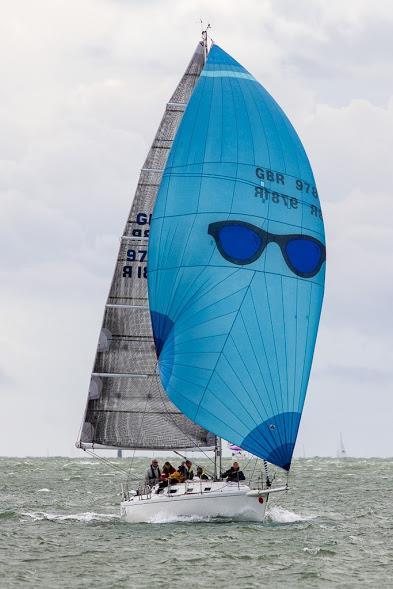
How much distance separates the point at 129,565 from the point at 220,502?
5823 mm

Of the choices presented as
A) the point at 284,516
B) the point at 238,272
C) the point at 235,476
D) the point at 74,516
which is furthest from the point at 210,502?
the point at 74,516

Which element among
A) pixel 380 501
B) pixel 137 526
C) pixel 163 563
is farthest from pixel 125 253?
pixel 380 501

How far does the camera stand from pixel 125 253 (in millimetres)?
40281

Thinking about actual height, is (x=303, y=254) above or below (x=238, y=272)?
above

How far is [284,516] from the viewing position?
4175cm

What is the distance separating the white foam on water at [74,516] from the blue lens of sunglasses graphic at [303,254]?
35.6ft

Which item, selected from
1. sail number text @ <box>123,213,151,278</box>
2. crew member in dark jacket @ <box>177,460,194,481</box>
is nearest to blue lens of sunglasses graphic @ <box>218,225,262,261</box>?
sail number text @ <box>123,213,151,278</box>

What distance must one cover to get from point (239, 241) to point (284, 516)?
34.5 feet

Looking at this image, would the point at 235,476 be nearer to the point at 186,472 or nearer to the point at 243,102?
the point at 186,472

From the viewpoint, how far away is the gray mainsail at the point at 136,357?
1545 inches

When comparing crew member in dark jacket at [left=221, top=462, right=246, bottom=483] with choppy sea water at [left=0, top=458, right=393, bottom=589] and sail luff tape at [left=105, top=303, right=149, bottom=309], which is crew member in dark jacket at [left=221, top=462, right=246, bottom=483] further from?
sail luff tape at [left=105, top=303, right=149, bottom=309]

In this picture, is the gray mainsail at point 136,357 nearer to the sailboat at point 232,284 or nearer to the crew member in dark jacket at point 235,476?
the sailboat at point 232,284

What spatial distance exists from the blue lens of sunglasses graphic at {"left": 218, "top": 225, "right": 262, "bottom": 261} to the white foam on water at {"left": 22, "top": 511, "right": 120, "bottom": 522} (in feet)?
35.1

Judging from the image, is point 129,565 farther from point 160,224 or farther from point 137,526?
point 160,224
